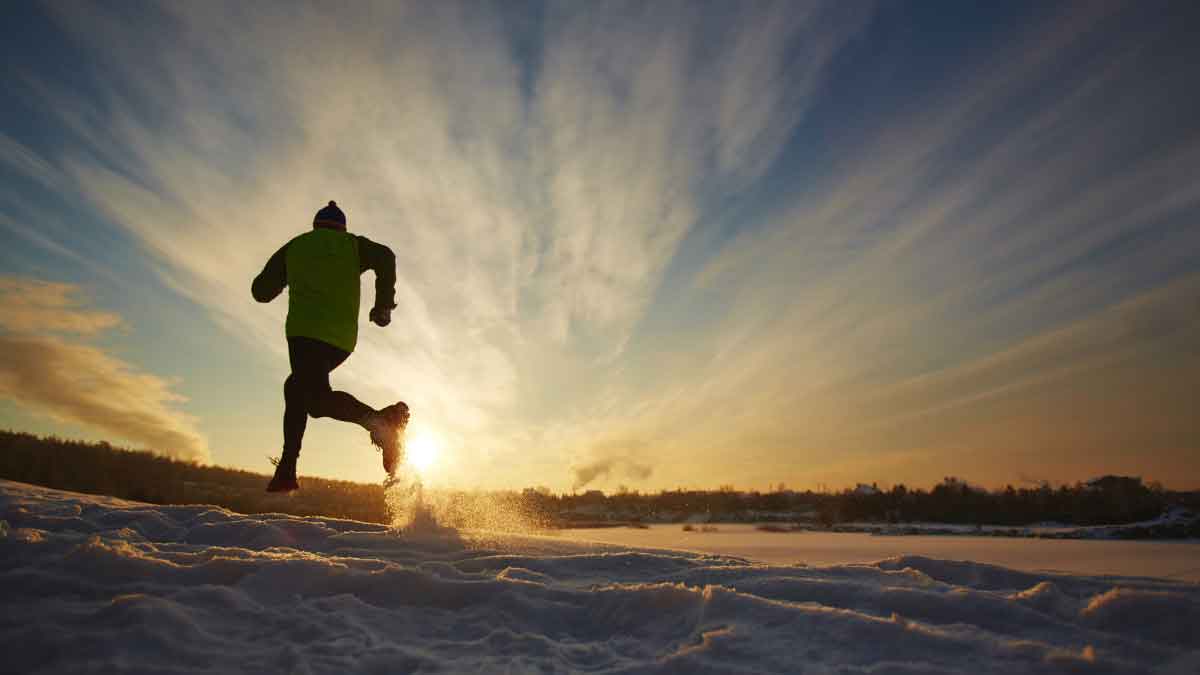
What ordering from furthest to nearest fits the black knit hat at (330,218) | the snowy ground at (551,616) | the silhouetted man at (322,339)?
the black knit hat at (330,218) → the silhouetted man at (322,339) → the snowy ground at (551,616)

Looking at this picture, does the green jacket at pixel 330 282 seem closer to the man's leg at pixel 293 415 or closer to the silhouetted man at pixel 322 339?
the silhouetted man at pixel 322 339

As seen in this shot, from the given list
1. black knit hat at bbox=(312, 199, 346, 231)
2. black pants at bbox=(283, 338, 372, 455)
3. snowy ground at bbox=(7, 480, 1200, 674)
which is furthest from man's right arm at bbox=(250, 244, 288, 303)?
snowy ground at bbox=(7, 480, 1200, 674)

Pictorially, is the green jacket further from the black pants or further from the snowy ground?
the snowy ground

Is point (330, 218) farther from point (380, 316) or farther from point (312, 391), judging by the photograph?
point (312, 391)

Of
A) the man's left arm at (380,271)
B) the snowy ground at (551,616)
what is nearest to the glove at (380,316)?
the man's left arm at (380,271)

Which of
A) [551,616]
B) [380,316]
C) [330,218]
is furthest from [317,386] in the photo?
[551,616]

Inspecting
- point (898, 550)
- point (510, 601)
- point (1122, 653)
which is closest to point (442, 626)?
point (510, 601)

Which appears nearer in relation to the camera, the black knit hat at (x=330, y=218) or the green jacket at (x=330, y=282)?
the green jacket at (x=330, y=282)

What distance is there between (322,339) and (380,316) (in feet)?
1.72

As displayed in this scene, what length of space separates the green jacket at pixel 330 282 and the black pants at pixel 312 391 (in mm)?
95

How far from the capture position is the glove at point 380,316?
17.6ft

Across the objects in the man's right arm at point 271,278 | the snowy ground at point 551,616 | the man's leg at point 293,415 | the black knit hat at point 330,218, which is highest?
the black knit hat at point 330,218

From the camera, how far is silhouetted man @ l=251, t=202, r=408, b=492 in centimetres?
502

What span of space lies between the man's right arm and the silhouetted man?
9.1 inches
